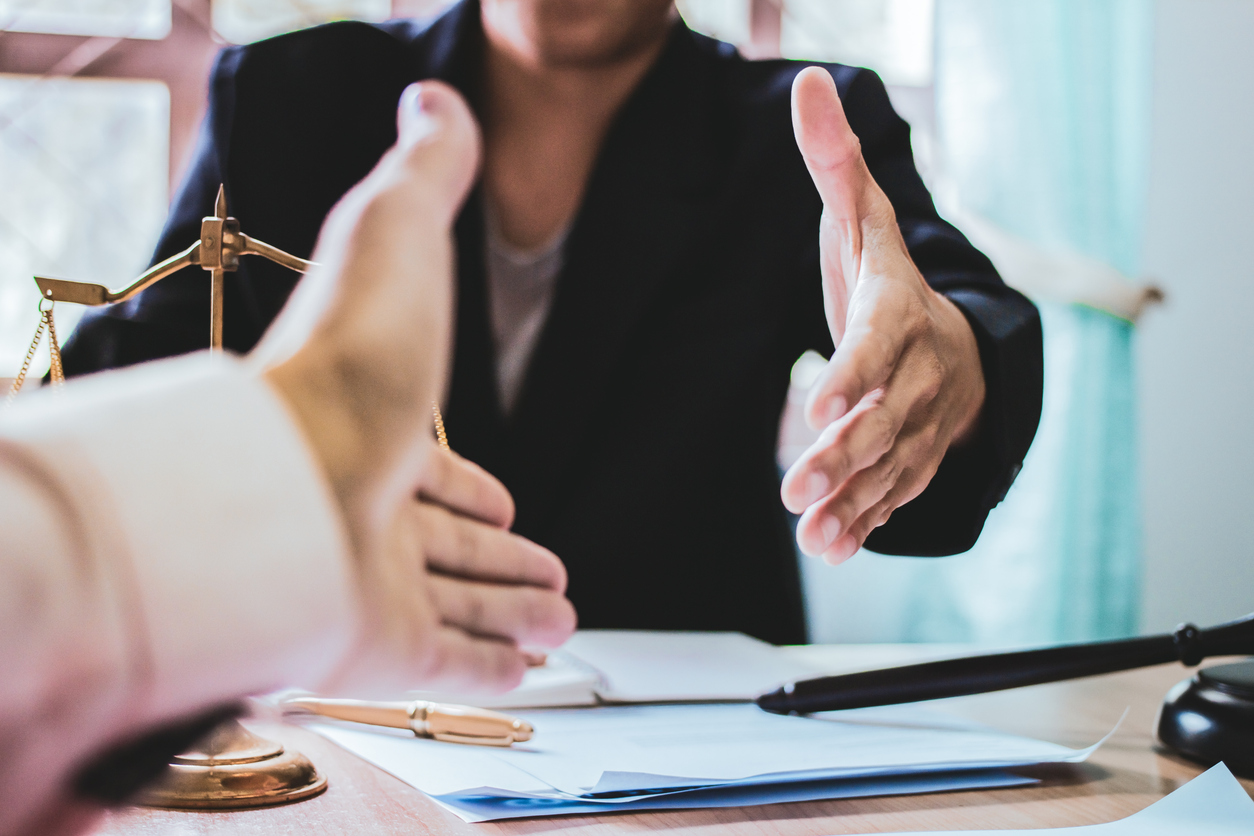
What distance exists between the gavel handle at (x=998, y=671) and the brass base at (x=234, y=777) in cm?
21

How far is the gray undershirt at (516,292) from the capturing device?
Result: 0.72 metres

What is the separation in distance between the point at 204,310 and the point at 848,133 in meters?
0.35

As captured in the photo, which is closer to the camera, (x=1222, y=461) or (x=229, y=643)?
(x=229, y=643)

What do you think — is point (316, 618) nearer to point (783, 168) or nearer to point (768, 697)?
point (768, 697)

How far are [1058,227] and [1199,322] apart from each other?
0.94 feet

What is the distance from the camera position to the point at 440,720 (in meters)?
0.35

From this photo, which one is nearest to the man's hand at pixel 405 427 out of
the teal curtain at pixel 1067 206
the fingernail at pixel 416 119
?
the fingernail at pixel 416 119

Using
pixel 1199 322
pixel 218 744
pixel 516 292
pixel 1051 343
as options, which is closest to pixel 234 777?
pixel 218 744

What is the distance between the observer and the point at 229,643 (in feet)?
0.41

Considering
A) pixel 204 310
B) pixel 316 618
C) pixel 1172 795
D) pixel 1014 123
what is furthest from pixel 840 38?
pixel 316 618

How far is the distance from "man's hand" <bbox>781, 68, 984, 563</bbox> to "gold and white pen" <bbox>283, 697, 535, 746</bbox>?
0.50 ft

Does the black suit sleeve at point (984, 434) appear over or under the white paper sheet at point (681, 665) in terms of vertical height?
over

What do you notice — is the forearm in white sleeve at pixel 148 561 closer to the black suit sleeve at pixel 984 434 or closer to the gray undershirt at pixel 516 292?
the black suit sleeve at pixel 984 434

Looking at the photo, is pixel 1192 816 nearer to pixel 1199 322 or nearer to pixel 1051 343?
Result: pixel 1051 343
